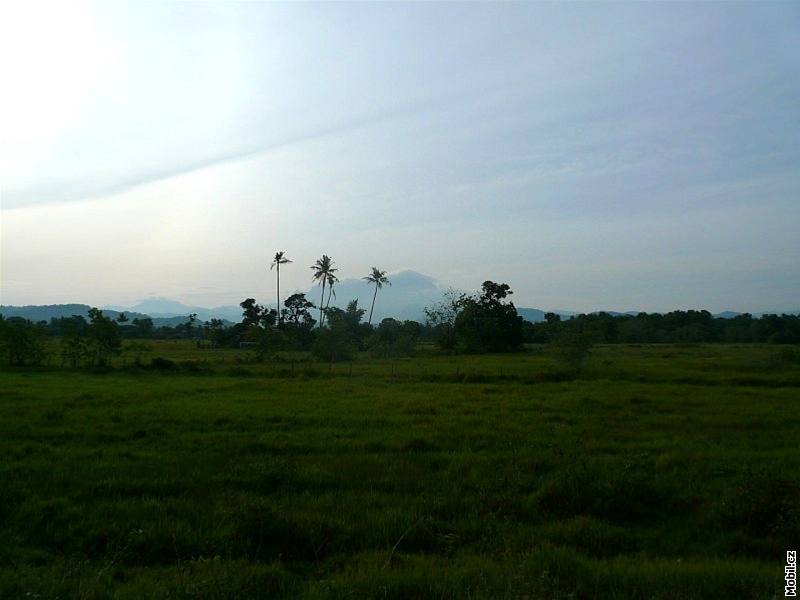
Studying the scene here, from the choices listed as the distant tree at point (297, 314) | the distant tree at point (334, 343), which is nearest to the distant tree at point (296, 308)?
the distant tree at point (297, 314)

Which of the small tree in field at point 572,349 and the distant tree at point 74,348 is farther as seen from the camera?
the distant tree at point 74,348

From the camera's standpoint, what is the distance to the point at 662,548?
7398 millimetres

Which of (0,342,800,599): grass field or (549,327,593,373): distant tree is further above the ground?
(549,327,593,373): distant tree

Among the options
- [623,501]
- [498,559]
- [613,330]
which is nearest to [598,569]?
[498,559]

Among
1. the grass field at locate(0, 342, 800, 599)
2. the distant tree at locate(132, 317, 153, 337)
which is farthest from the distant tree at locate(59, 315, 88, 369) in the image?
the distant tree at locate(132, 317, 153, 337)

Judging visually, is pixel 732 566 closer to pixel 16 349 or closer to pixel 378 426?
pixel 378 426

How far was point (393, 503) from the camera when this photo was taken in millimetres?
8828

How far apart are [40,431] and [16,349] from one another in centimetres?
2861

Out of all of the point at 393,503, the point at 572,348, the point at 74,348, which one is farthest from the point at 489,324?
the point at 393,503

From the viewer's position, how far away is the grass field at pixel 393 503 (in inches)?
237

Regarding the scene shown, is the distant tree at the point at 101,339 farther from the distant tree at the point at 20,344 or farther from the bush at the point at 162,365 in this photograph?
the bush at the point at 162,365

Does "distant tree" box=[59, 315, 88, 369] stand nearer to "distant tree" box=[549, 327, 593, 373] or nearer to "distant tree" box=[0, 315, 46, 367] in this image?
"distant tree" box=[0, 315, 46, 367]

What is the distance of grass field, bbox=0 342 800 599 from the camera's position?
6.02m

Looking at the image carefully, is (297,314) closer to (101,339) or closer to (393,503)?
(101,339)
